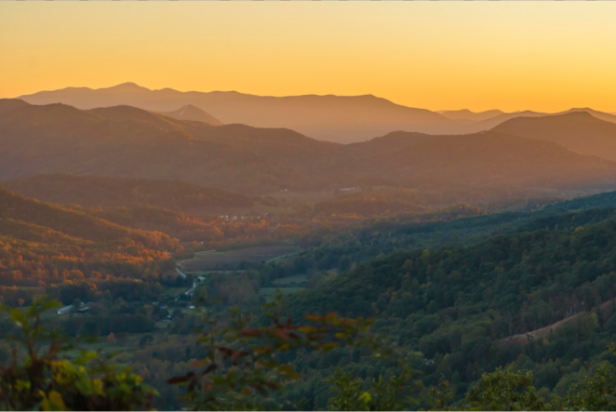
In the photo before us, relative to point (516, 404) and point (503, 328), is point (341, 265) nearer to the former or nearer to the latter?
point (503, 328)

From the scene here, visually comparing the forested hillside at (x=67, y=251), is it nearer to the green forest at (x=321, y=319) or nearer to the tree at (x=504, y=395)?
the green forest at (x=321, y=319)

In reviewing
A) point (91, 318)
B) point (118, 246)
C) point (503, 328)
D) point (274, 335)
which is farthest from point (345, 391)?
point (118, 246)

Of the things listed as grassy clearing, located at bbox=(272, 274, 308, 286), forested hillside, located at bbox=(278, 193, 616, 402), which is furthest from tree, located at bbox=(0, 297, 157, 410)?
grassy clearing, located at bbox=(272, 274, 308, 286)

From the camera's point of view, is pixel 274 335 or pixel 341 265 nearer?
pixel 274 335

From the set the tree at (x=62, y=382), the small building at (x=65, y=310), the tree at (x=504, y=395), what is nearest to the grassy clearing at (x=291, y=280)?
the small building at (x=65, y=310)

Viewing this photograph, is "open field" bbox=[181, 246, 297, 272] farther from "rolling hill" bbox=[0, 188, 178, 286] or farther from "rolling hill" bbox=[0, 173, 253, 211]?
"rolling hill" bbox=[0, 173, 253, 211]

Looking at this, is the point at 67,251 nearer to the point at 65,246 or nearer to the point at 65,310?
the point at 65,246

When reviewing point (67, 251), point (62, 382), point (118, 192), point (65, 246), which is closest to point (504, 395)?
point (62, 382)

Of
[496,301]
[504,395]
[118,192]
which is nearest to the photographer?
[504,395]
